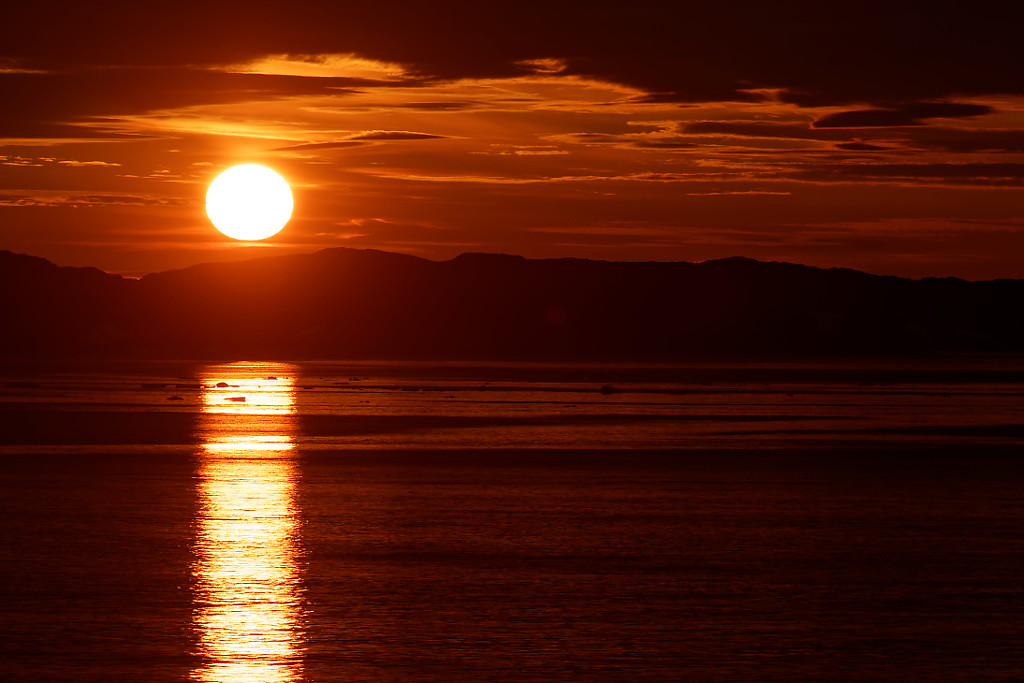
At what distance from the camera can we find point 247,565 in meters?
21.8

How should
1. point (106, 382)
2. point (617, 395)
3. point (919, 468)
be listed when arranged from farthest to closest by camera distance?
1. point (106, 382)
2. point (617, 395)
3. point (919, 468)

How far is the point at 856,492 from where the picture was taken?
32.1 meters

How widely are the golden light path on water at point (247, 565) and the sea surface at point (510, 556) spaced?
70 millimetres

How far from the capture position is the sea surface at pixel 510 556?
15782 millimetres

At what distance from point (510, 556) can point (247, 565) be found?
13.8ft

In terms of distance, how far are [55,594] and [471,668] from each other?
6923mm

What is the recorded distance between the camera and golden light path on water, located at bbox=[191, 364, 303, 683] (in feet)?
51.1

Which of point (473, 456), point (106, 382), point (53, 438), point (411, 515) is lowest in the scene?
point (411, 515)

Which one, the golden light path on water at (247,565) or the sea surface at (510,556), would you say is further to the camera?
the sea surface at (510,556)

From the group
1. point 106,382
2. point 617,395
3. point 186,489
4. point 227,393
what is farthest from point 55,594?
point 106,382

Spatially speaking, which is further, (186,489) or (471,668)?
(186,489)

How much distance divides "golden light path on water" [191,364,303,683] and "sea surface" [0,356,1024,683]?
0.23 ft

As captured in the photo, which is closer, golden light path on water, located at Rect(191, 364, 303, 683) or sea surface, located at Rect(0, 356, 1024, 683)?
golden light path on water, located at Rect(191, 364, 303, 683)

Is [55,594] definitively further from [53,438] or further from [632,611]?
[53,438]
